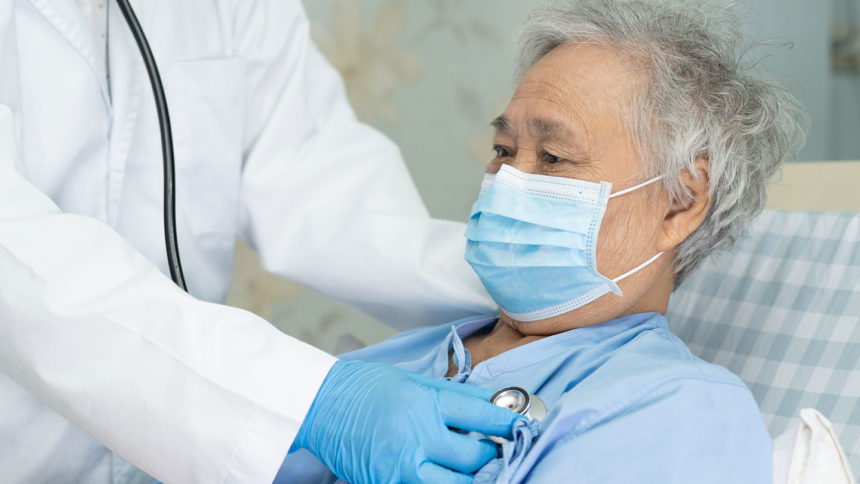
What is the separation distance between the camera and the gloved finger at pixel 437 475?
942mm

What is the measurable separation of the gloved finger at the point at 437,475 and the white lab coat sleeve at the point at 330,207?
0.58m

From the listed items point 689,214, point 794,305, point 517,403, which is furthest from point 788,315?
point 517,403

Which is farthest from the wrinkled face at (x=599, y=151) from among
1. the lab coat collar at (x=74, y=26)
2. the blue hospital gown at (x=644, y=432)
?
the lab coat collar at (x=74, y=26)

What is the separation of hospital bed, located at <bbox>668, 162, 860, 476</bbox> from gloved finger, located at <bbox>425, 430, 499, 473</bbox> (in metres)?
0.60

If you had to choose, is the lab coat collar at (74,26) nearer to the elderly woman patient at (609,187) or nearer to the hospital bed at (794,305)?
the elderly woman patient at (609,187)

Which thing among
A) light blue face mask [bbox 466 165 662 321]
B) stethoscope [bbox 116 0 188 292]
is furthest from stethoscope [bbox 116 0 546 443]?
light blue face mask [bbox 466 165 662 321]

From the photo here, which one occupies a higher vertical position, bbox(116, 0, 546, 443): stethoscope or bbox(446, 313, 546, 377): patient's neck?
bbox(116, 0, 546, 443): stethoscope

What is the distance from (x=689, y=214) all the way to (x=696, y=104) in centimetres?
17

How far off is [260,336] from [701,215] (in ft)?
2.24

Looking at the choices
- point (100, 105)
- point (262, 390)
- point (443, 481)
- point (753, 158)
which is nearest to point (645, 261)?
point (753, 158)

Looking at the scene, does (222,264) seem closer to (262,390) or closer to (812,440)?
(262,390)

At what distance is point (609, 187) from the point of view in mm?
1181

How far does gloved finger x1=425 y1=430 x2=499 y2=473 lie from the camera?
3.13 feet

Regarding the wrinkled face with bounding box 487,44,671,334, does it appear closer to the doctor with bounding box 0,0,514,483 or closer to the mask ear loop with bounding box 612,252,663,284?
the mask ear loop with bounding box 612,252,663,284
